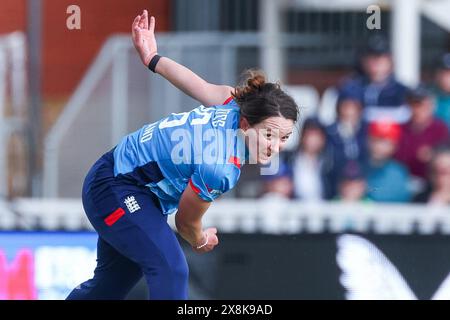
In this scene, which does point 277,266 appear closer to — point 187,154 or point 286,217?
point 286,217

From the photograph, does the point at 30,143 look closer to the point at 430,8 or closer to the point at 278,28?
the point at 278,28

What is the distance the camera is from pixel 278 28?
9.59 metres

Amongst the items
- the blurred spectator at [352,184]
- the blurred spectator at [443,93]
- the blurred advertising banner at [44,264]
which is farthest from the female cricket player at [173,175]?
the blurred spectator at [443,93]

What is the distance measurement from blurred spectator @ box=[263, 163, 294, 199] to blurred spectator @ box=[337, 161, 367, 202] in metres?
0.36

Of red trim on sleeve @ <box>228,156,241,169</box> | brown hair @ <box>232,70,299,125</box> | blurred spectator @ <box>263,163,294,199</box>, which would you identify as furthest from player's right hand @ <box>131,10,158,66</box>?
blurred spectator @ <box>263,163,294,199</box>

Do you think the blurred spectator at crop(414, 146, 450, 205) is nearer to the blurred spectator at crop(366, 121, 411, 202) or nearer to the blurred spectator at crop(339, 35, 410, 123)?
the blurred spectator at crop(366, 121, 411, 202)

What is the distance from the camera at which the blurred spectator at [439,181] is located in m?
8.98

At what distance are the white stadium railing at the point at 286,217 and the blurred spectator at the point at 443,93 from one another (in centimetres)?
70

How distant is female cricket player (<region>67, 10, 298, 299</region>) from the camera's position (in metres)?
5.61

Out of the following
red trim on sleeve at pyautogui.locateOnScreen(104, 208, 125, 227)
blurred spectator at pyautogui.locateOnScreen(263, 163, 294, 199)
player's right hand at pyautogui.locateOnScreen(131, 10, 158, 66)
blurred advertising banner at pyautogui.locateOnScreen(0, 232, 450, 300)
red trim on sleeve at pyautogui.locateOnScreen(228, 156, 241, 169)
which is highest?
player's right hand at pyautogui.locateOnScreen(131, 10, 158, 66)

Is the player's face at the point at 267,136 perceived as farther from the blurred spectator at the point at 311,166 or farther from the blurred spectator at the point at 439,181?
the blurred spectator at the point at 439,181

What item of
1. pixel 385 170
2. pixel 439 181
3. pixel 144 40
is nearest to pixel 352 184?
pixel 385 170

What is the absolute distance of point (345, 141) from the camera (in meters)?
9.10
